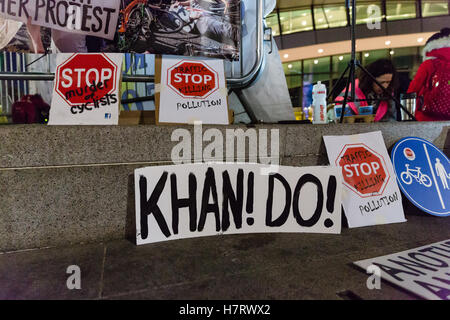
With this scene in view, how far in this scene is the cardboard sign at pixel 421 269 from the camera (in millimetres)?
1049

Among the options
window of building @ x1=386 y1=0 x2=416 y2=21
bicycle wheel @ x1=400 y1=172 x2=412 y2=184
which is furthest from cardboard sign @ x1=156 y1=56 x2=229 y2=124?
window of building @ x1=386 y1=0 x2=416 y2=21

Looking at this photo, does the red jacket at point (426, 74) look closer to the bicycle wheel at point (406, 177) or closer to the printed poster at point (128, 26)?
the bicycle wheel at point (406, 177)

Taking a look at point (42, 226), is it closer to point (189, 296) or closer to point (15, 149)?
point (15, 149)

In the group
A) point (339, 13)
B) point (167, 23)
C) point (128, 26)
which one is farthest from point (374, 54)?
point (128, 26)

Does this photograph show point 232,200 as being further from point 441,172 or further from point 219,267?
point 441,172

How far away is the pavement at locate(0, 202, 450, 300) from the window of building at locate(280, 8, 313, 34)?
46.7ft

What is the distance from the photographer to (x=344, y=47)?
13156 millimetres

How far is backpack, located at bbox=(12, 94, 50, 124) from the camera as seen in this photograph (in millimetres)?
2680

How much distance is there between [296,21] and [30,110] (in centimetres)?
1405

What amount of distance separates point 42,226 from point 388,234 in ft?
6.48

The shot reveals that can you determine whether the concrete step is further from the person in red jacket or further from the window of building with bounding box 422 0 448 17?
the window of building with bounding box 422 0 448 17

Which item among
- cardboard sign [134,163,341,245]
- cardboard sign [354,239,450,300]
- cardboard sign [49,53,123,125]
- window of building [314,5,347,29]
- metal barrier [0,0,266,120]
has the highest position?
window of building [314,5,347,29]

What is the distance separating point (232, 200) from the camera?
5.58 ft
